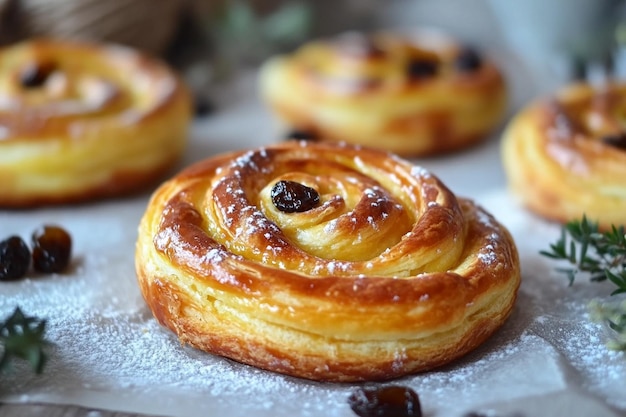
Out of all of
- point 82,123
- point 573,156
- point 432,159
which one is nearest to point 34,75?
point 82,123

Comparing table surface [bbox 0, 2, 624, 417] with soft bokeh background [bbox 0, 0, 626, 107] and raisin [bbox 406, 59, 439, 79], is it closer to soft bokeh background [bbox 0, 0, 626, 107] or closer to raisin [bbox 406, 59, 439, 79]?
soft bokeh background [bbox 0, 0, 626, 107]

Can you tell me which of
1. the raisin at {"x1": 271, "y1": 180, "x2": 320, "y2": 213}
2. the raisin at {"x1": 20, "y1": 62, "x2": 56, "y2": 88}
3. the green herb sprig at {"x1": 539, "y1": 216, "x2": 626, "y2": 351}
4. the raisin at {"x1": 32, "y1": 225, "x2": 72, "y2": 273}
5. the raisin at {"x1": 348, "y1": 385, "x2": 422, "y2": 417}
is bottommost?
the raisin at {"x1": 32, "y1": 225, "x2": 72, "y2": 273}

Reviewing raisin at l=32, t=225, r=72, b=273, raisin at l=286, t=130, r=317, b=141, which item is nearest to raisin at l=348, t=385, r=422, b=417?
raisin at l=32, t=225, r=72, b=273

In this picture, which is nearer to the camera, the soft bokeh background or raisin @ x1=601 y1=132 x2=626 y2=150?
raisin @ x1=601 y1=132 x2=626 y2=150

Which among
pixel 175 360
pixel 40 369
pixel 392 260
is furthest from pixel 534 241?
pixel 40 369

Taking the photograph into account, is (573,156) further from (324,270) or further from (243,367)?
(243,367)

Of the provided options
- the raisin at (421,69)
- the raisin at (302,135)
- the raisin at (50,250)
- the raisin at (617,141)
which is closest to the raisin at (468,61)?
the raisin at (421,69)

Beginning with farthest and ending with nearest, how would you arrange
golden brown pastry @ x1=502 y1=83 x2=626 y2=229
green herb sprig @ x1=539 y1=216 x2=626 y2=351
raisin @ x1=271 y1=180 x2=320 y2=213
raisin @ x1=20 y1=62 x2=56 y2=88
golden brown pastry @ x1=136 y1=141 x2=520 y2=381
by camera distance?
1. raisin @ x1=20 y1=62 x2=56 y2=88
2. golden brown pastry @ x1=502 y1=83 x2=626 y2=229
3. raisin @ x1=271 y1=180 x2=320 y2=213
4. green herb sprig @ x1=539 y1=216 x2=626 y2=351
5. golden brown pastry @ x1=136 y1=141 x2=520 y2=381

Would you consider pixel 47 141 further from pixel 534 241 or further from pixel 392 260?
pixel 534 241
